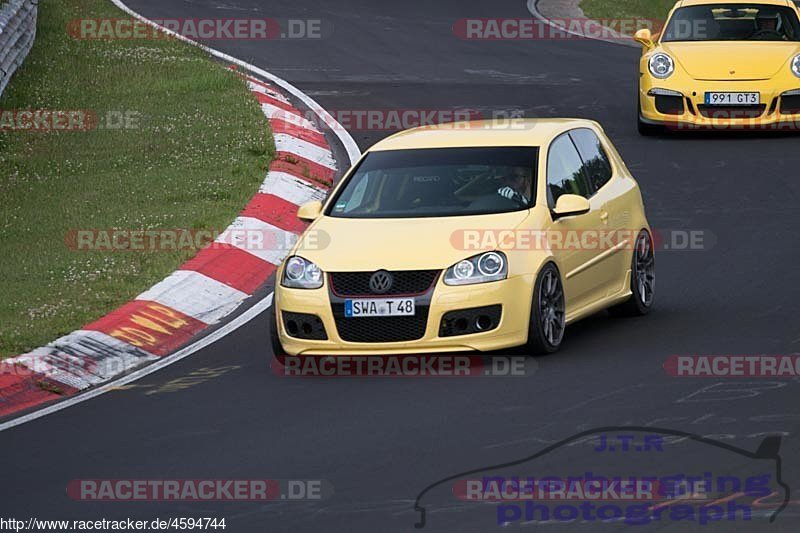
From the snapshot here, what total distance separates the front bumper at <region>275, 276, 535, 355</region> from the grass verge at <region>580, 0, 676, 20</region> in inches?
828

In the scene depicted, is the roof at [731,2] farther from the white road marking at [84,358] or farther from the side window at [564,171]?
the white road marking at [84,358]

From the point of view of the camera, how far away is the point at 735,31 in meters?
20.9

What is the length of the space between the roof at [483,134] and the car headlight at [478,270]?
4.63 feet

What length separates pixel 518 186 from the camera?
455 inches

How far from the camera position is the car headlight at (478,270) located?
1064 centimetres

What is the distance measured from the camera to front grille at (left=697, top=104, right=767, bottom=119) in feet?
64.5

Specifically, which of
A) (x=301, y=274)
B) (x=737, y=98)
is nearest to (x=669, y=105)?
(x=737, y=98)

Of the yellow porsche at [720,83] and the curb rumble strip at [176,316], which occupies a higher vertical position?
the yellow porsche at [720,83]

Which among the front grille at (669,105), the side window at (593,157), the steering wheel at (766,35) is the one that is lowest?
the side window at (593,157)

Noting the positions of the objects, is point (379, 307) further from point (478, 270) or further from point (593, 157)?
point (593, 157)

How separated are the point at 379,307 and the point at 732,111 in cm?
998

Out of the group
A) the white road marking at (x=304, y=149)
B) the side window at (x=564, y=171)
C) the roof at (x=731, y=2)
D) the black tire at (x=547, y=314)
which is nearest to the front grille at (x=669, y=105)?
the roof at (x=731, y=2)

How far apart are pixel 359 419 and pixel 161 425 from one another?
3.46 ft

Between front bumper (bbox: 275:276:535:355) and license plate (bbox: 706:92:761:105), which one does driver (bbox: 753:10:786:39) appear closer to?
license plate (bbox: 706:92:761:105)
